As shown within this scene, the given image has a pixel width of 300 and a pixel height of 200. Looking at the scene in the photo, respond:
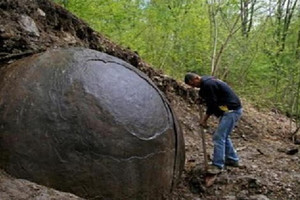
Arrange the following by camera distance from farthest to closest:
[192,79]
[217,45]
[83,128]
Answer: 1. [217,45]
2. [192,79]
3. [83,128]

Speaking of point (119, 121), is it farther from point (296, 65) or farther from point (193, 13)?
point (193, 13)

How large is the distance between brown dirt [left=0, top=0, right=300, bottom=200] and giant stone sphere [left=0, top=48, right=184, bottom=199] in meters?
0.77

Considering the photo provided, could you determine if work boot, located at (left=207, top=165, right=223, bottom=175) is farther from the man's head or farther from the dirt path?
the man's head

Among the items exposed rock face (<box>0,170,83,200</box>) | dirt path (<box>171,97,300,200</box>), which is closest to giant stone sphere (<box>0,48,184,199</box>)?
exposed rock face (<box>0,170,83,200</box>)

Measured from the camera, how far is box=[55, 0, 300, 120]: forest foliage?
1147cm

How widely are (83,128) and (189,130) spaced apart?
4.76 metres

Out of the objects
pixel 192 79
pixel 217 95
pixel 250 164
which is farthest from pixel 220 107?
pixel 250 164

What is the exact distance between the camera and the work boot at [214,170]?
5627 millimetres

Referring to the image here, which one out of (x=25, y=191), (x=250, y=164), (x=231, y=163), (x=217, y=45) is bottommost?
(x=250, y=164)

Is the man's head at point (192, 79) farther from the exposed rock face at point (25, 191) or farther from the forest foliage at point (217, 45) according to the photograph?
the forest foliage at point (217, 45)

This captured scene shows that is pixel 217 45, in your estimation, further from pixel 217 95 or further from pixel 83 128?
pixel 83 128

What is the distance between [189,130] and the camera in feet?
26.8

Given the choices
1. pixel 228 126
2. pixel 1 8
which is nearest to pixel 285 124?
pixel 228 126

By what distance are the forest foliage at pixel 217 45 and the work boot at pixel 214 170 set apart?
19.4 feet
